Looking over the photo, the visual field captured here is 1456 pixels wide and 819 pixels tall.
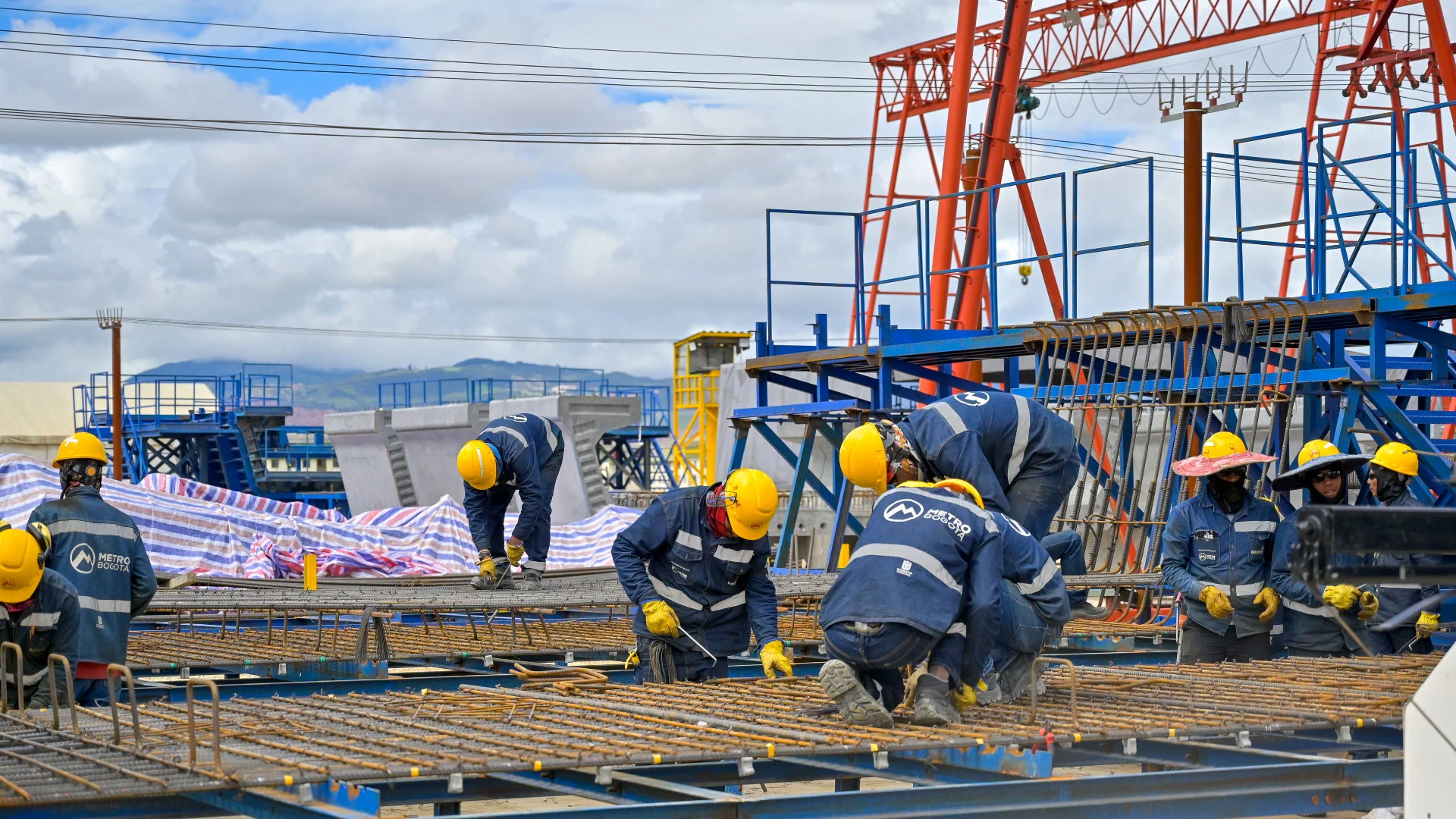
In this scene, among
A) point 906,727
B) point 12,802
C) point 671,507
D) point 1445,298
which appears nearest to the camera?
point 12,802

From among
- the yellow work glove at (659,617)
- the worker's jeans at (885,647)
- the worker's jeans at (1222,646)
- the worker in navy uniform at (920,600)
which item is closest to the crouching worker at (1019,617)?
the worker in navy uniform at (920,600)

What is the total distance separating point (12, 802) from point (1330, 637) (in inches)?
258

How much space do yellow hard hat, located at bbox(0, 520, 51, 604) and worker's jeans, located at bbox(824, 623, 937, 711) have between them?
364cm

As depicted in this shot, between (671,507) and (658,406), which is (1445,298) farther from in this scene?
(658,406)

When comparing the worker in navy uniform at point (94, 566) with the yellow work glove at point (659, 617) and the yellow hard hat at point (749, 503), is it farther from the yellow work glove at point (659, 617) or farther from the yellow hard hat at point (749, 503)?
the yellow hard hat at point (749, 503)

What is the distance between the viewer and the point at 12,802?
4.79 metres

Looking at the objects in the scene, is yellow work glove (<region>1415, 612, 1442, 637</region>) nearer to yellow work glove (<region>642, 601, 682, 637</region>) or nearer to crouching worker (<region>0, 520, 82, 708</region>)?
yellow work glove (<region>642, 601, 682, 637</region>)

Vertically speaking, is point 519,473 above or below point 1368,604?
above

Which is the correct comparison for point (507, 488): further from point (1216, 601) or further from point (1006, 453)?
point (1216, 601)

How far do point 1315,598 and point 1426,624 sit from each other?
1.18 m

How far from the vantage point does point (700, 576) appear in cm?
840

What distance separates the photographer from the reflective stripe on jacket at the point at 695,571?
832 centimetres

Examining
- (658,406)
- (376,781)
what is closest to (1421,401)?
(376,781)

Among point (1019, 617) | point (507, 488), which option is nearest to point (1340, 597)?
point (1019, 617)
